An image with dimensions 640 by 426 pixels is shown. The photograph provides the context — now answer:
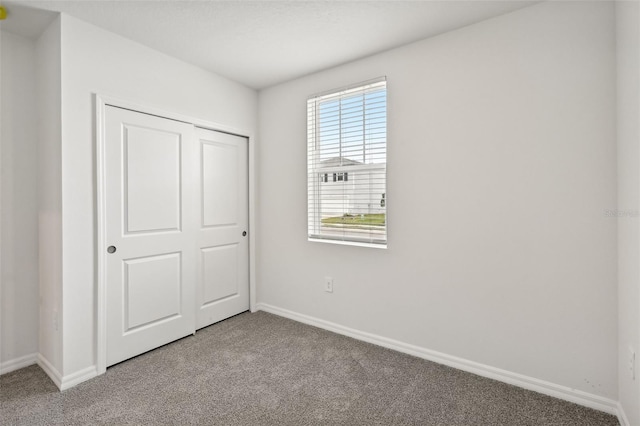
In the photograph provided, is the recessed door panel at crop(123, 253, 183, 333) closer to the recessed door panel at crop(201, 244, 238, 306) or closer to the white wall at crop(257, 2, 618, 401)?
the recessed door panel at crop(201, 244, 238, 306)

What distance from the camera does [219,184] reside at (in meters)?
3.10

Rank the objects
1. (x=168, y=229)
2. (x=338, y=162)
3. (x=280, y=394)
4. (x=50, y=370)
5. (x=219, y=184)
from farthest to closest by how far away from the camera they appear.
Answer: (x=219, y=184) → (x=338, y=162) → (x=168, y=229) → (x=50, y=370) → (x=280, y=394)

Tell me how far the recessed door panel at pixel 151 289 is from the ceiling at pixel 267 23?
1.71 m

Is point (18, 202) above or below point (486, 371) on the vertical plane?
above

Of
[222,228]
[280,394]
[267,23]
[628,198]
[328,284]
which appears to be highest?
[267,23]

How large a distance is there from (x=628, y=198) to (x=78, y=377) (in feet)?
11.2

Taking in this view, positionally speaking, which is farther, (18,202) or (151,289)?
(151,289)

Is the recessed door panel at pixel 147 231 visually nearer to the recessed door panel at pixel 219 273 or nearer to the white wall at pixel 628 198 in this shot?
the recessed door panel at pixel 219 273

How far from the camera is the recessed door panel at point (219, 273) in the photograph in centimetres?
301

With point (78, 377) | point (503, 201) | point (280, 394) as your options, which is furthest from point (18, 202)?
point (503, 201)

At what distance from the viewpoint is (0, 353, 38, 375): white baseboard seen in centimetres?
221

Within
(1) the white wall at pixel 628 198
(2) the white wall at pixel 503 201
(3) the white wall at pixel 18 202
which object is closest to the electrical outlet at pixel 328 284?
(2) the white wall at pixel 503 201

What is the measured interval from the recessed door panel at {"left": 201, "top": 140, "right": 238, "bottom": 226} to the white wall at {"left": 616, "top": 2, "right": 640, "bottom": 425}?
2.95 m

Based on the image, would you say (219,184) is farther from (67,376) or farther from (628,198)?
(628,198)
